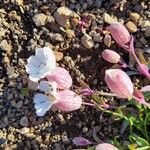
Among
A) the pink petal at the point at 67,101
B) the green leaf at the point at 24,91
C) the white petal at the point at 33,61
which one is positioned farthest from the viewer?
the green leaf at the point at 24,91

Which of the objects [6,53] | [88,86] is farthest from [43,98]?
[6,53]

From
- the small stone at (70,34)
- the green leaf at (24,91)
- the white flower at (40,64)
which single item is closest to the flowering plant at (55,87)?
the white flower at (40,64)

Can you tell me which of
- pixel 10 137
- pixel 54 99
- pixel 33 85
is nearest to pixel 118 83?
pixel 54 99

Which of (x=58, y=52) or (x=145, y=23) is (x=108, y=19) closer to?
(x=145, y=23)

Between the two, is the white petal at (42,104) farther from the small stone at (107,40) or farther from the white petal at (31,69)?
the small stone at (107,40)

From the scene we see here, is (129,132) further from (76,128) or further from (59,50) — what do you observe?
(59,50)

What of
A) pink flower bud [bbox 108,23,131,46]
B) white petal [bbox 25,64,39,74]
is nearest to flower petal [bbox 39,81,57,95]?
white petal [bbox 25,64,39,74]

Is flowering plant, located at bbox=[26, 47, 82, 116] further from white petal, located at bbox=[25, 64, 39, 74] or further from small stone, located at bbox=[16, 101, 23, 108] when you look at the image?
small stone, located at bbox=[16, 101, 23, 108]
